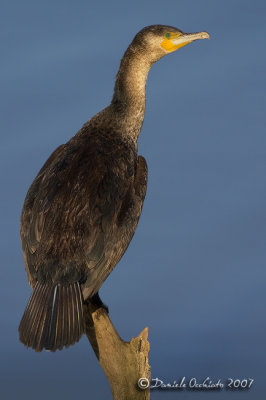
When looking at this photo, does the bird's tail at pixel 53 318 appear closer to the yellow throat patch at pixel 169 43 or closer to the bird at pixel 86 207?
the bird at pixel 86 207

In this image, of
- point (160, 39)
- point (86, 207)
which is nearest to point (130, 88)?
point (160, 39)

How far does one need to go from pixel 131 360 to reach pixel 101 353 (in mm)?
298

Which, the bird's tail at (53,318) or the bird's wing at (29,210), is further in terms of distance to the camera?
the bird's wing at (29,210)

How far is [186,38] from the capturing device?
8289 millimetres

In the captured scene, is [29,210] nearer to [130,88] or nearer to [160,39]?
[130,88]

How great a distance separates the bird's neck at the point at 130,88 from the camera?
8.10m

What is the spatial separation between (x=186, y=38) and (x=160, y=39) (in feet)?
0.95

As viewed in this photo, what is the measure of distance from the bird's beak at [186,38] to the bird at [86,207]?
0.4 inches

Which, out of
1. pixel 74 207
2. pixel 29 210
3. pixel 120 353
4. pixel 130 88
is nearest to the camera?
→ pixel 74 207

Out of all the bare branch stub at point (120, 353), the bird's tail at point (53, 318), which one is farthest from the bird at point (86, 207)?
the bare branch stub at point (120, 353)

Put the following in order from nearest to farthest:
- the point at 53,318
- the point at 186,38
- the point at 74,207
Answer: the point at 53,318 → the point at 74,207 → the point at 186,38

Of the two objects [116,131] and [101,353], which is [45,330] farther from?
[116,131]

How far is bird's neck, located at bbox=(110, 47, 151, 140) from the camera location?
8102 mm

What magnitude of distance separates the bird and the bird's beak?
10 millimetres
